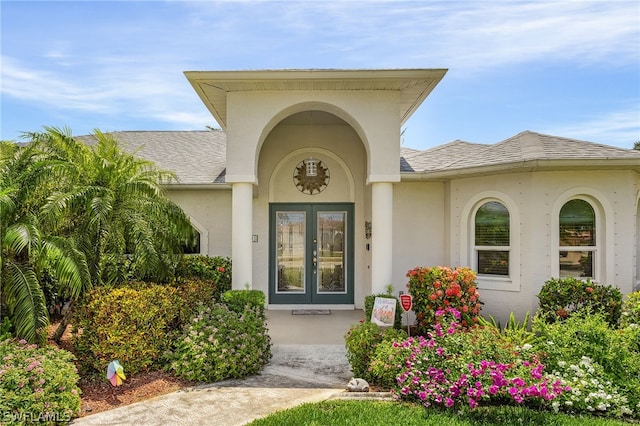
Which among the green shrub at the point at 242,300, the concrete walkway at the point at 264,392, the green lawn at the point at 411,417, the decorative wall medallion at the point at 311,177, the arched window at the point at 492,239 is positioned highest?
the decorative wall medallion at the point at 311,177

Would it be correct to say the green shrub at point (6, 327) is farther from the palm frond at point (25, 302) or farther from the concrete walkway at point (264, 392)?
the concrete walkway at point (264, 392)

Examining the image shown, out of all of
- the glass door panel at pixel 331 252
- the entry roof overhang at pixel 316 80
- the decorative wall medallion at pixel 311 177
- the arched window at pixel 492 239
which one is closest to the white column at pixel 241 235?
the entry roof overhang at pixel 316 80

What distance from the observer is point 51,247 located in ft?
17.9

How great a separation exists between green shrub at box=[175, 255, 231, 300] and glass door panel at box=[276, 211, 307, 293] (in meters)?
1.70

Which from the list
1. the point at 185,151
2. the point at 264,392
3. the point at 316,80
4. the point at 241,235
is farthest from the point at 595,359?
the point at 185,151

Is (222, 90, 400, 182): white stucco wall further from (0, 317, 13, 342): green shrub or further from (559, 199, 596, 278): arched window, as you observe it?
(0, 317, 13, 342): green shrub

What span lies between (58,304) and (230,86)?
6.43 m

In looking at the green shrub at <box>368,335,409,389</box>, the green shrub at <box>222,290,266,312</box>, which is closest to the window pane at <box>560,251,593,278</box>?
the green shrub at <box>368,335,409,389</box>

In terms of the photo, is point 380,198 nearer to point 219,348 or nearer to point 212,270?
point 219,348

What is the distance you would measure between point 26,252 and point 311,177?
261 inches

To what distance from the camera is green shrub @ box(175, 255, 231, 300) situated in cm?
860

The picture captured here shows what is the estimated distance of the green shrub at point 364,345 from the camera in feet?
18.9

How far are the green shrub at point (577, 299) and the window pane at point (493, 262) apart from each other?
103 centimetres

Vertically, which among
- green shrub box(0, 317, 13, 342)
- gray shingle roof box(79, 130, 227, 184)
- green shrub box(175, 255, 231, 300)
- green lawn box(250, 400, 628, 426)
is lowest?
green lawn box(250, 400, 628, 426)
